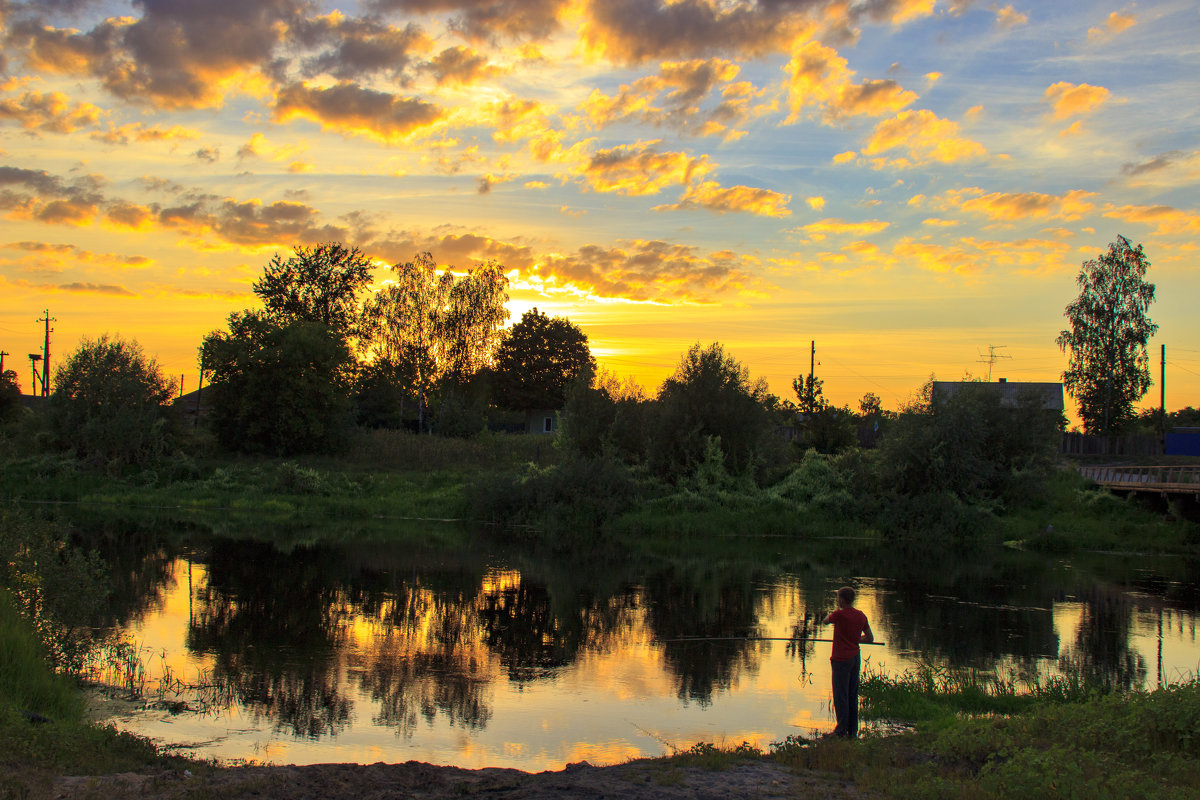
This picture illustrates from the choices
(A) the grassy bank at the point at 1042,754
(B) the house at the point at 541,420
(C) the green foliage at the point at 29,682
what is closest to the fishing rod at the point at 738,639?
(A) the grassy bank at the point at 1042,754

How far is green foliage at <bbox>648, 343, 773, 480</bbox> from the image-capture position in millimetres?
40688

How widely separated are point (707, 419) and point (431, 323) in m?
31.9

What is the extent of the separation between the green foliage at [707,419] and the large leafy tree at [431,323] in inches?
1154

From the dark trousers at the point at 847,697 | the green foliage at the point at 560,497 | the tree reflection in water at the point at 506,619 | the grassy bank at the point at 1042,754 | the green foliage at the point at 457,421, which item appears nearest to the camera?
the grassy bank at the point at 1042,754

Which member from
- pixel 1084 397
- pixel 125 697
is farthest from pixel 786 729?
pixel 1084 397

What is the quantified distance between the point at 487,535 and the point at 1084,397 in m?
44.4

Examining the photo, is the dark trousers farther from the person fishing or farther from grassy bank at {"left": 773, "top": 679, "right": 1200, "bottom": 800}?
grassy bank at {"left": 773, "top": 679, "right": 1200, "bottom": 800}

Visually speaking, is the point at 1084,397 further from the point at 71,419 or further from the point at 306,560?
the point at 71,419

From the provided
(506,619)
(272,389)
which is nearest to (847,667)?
(506,619)

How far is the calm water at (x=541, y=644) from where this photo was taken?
10.6 metres

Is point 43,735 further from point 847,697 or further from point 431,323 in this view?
point 431,323

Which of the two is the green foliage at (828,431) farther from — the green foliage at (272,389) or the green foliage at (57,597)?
the green foliage at (57,597)

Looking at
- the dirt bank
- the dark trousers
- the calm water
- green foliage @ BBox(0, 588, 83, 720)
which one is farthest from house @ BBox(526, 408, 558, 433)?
the dirt bank

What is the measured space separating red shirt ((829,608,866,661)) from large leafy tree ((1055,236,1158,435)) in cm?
5612
